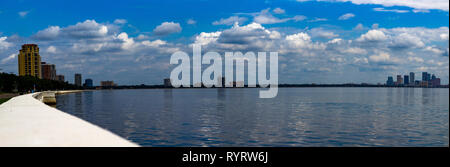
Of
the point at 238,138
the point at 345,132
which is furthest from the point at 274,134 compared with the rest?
the point at 345,132

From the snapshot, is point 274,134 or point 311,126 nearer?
point 274,134
